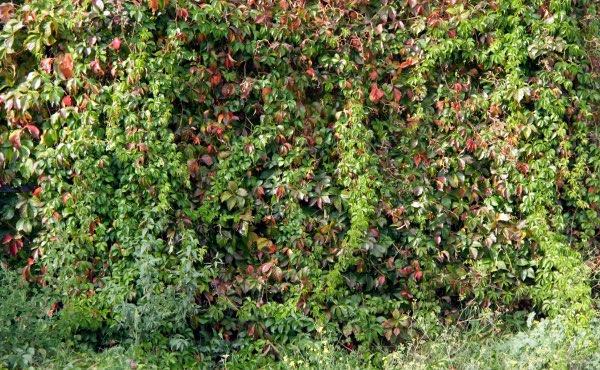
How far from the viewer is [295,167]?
5.00 meters

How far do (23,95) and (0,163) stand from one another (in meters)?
0.46

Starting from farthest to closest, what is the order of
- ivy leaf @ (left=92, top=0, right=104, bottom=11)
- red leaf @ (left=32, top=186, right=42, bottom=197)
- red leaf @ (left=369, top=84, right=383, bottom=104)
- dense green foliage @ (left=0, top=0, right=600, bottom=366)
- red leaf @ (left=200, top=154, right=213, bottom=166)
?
1. red leaf @ (left=369, top=84, right=383, bottom=104)
2. red leaf @ (left=200, top=154, right=213, bottom=166)
3. red leaf @ (left=32, top=186, right=42, bottom=197)
4. dense green foliage @ (left=0, top=0, right=600, bottom=366)
5. ivy leaf @ (left=92, top=0, right=104, bottom=11)

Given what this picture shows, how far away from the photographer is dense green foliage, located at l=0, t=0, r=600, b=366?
464cm

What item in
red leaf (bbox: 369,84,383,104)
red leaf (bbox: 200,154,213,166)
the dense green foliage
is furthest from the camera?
red leaf (bbox: 369,84,383,104)

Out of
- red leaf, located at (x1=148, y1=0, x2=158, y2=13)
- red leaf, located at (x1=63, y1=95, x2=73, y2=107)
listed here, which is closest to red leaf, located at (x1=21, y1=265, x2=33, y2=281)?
red leaf, located at (x1=63, y1=95, x2=73, y2=107)

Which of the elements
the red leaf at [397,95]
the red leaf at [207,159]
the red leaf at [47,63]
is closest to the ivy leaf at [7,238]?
the red leaf at [47,63]

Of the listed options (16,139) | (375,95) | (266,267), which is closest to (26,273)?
(16,139)

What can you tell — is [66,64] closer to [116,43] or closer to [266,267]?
[116,43]

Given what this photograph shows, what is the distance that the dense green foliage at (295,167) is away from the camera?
15.2 feet

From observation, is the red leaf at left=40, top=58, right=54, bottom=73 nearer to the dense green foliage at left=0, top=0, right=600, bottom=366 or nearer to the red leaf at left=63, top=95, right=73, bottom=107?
the dense green foliage at left=0, top=0, right=600, bottom=366

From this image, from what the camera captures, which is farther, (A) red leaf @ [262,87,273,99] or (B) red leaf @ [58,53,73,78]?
(A) red leaf @ [262,87,273,99]

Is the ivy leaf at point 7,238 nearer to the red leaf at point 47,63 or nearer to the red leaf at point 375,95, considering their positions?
the red leaf at point 47,63

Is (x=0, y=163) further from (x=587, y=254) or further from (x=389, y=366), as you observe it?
(x=587, y=254)

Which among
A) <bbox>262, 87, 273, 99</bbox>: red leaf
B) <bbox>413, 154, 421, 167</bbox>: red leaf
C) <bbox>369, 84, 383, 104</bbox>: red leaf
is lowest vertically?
<bbox>413, 154, 421, 167</bbox>: red leaf
